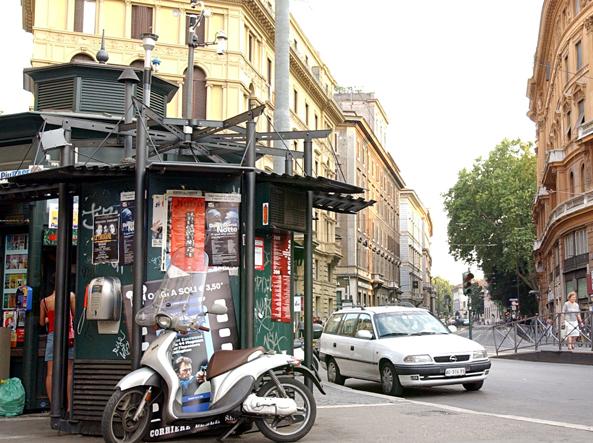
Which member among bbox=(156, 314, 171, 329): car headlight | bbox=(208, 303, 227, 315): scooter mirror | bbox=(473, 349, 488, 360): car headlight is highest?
bbox=(208, 303, 227, 315): scooter mirror

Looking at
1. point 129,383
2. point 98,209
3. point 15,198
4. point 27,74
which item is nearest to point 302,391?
point 129,383

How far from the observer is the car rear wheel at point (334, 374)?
51.9 feet

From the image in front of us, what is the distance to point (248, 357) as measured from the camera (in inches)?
289

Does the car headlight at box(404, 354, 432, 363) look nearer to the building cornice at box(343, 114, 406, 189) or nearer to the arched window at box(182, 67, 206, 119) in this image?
the arched window at box(182, 67, 206, 119)

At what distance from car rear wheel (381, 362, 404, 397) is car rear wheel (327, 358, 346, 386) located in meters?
2.15

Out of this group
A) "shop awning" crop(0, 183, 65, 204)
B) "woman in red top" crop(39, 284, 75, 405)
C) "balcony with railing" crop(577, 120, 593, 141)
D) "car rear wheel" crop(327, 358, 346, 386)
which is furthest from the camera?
"balcony with railing" crop(577, 120, 593, 141)

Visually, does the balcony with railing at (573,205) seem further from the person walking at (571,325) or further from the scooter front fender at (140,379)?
the scooter front fender at (140,379)

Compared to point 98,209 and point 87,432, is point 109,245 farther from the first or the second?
point 87,432

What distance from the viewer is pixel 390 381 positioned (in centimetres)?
1351

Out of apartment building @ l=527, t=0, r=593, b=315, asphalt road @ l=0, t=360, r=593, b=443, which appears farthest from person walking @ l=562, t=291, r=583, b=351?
apartment building @ l=527, t=0, r=593, b=315

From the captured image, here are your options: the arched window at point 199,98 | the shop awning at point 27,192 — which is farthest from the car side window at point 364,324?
the arched window at point 199,98

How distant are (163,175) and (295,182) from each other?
4.87ft

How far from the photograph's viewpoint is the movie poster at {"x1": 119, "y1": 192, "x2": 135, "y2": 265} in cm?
806

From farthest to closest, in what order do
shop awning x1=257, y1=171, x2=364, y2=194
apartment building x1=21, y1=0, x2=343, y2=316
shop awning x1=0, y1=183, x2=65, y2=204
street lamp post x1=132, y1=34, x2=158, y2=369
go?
apartment building x1=21, y1=0, x2=343, y2=316
shop awning x1=0, y1=183, x2=65, y2=204
shop awning x1=257, y1=171, x2=364, y2=194
street lamp post x1=132, y1=34, x2=158, y2=369
